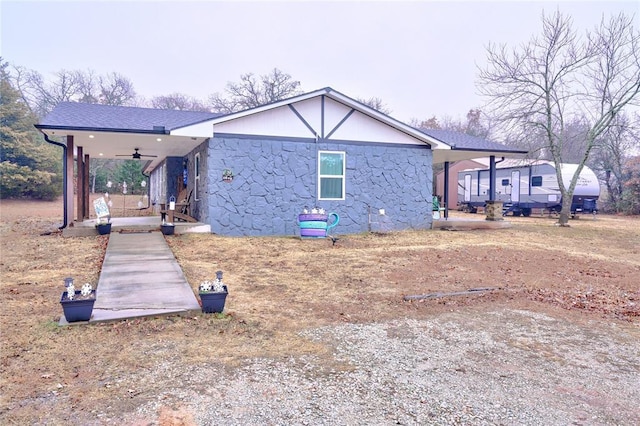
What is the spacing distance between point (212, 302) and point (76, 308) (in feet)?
4.08

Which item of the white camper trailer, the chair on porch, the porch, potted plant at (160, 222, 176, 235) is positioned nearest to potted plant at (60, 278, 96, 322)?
potted plant at (160, 222, 176, 235)

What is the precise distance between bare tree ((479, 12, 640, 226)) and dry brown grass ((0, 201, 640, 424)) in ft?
20.3

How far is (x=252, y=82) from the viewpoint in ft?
105

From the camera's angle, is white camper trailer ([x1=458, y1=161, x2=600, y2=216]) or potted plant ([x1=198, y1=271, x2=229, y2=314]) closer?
potted plant ([x1=198, y1=271, x2=229, y2=314])

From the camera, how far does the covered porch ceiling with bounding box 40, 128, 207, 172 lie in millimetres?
10359

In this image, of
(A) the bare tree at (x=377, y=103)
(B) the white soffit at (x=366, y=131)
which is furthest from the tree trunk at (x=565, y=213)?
(A) the bare tree at (x=377, y=103)

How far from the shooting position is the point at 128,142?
1248cm

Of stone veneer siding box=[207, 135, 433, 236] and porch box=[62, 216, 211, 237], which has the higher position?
stone veneer siding box=[207, 135, 433, 236]

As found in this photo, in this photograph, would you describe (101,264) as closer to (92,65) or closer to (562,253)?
(562,253)

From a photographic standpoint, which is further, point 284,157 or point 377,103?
point 377,103

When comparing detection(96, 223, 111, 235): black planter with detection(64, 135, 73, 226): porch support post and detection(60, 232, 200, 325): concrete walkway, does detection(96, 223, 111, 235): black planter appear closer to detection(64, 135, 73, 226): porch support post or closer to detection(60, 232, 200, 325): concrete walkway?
detection(64, 135, 73, 226): porch support post

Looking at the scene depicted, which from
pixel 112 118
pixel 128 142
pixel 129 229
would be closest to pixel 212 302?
pixel 129 229

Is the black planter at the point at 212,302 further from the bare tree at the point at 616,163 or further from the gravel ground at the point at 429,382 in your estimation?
the bare tree at the point at 616,163

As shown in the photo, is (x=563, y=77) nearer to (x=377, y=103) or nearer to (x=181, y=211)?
(x=181, y=211)
